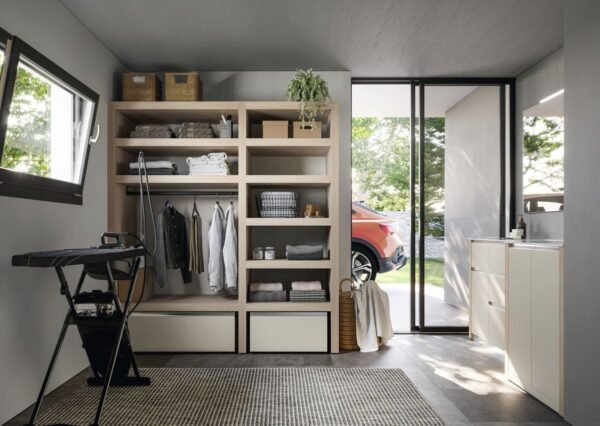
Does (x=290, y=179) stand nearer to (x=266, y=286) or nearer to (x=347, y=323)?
(x=266, y=286)

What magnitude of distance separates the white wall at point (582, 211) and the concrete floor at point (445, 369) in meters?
0.32

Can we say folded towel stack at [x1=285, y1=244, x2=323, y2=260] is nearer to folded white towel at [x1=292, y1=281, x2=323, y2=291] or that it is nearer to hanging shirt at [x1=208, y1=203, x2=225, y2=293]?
folded white towel at [x1=292, y1=281, x2=323, y2=291]

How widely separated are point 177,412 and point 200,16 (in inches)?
101

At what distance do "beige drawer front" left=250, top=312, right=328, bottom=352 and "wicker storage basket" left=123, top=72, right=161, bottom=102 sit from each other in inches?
82.8

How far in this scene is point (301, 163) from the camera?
4.58 metres

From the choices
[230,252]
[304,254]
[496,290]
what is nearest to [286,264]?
[304,254]

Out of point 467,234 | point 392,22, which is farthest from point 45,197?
point 467,234

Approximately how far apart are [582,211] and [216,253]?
276cm

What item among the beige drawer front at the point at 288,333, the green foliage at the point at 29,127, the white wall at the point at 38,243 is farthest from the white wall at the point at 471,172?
the green foliage at the point at 29,127

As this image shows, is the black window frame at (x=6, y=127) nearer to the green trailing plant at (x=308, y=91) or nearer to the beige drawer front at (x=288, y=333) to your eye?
the green trailing plant at (x=308, y=91)

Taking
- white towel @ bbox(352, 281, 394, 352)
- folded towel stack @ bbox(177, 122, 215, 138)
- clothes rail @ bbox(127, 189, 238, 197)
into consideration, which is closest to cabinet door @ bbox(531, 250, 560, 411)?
white towel @ bbox(352, 281, 394, 352)

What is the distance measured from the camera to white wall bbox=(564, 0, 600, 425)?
2367 mm

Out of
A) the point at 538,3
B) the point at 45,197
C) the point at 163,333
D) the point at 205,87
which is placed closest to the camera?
the point at 45,197

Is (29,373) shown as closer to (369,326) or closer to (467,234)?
(369,326)
